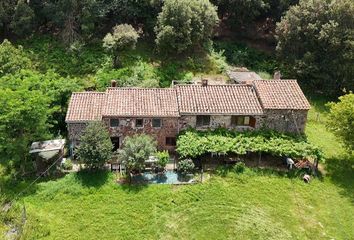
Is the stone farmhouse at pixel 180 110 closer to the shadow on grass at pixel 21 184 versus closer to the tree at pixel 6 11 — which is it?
the shadow on grass at pixel 21 184

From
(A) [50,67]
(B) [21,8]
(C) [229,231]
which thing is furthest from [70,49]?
(C) [229,231]

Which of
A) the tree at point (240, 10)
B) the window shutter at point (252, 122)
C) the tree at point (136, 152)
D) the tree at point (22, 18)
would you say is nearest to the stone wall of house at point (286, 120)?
the window shutter at point (252, 122)

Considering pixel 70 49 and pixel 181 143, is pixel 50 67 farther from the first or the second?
pixel 181 143

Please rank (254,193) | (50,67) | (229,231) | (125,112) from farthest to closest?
(50,67) < (125,112) < (254,193) < (229,231)

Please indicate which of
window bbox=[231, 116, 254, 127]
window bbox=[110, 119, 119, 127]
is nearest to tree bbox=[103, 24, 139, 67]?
window bbox=[110, 119, 119, 127]

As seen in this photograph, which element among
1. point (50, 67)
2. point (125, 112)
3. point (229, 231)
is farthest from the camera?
point (50, 67)

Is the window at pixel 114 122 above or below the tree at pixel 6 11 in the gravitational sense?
below

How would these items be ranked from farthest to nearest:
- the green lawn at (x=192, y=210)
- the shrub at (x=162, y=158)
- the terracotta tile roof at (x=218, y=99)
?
Answer: the terracotta tile roof at (x=218, y=99) → the shrub at (x=162, y=158) → the green lawn at (x=192, y=210)
